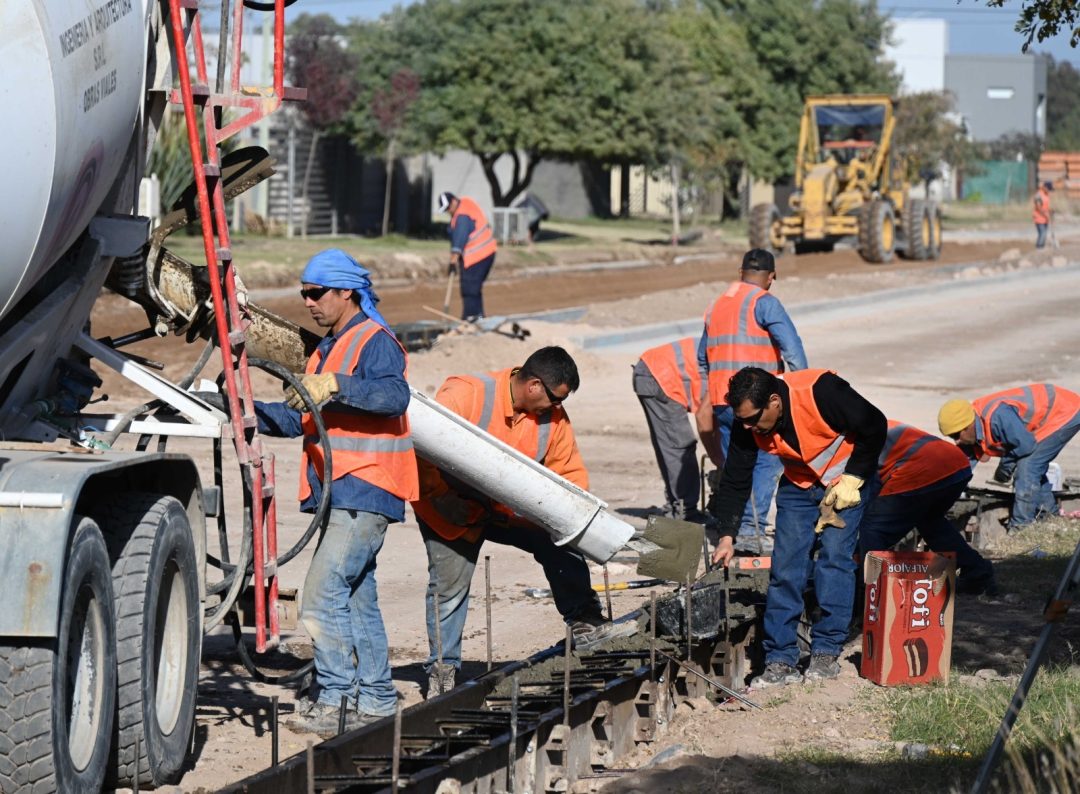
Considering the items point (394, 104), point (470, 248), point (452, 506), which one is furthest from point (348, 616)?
point (394, 104)

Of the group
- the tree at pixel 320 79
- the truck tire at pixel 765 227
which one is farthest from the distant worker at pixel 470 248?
the tree at pixel 320 79

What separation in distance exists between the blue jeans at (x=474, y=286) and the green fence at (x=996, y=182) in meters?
55.7

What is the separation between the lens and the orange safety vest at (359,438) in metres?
6.57

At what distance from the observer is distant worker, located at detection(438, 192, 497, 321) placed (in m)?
19.0

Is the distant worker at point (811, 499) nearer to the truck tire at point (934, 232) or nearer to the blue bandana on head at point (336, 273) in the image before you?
the blue bandana on head at point (336, 273)

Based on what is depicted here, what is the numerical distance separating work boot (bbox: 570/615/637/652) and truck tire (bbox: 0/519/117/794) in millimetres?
2607

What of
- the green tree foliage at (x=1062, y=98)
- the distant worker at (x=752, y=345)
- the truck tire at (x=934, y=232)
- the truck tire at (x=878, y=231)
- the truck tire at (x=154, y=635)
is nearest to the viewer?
the truck tire at (x=154, y=635)

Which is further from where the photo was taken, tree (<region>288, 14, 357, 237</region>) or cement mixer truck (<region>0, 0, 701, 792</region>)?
tree (<region>288, 14, 357, 237</region>)

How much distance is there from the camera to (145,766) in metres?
5.65

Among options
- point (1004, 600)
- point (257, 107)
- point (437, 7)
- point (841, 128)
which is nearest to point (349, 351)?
point (257, 107)

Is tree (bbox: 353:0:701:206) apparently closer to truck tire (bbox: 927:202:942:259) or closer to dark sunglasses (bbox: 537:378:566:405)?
truck tire (bbox: 927:202:942:259)

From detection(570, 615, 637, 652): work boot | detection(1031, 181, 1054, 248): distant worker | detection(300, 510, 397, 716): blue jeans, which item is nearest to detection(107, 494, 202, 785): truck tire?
detection(300, 510, 397, 716): blue jeans

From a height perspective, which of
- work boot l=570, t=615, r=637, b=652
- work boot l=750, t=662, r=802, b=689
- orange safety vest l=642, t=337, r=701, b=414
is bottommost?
work boot l=750, t=662, r=802, b=689

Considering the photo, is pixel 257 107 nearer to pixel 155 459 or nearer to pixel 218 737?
pixel 155 459
